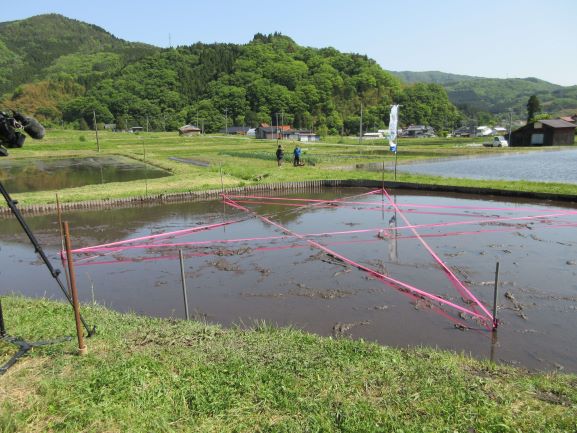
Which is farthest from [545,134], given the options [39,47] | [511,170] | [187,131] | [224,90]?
[39,47]

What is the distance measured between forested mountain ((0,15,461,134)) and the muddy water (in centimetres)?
8581

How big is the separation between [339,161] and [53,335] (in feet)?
93.4

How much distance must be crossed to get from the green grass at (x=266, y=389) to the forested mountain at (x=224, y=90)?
9469 centimetres

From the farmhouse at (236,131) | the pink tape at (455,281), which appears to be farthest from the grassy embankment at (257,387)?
the farmhouse at (236,131)

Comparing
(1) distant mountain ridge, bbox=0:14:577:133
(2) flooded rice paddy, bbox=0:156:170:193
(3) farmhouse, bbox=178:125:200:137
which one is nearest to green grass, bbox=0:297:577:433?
(2) flooded rice paddy, bbox=0:156:170:193

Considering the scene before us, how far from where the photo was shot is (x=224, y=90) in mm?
107000

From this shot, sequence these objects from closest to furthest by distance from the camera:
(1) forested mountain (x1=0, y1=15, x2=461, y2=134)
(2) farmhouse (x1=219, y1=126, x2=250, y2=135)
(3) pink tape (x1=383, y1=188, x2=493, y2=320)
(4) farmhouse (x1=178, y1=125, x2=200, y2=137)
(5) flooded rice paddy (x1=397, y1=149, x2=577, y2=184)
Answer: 1. (3) pink tape (x1=383, y1=188, x2=493, y2=320)
2. (5) flooded rice paddy (x1=397, y1=149, x2=577, y2=184)
3. (4) farmhouse (x1=178, y1=125, x2=200, y2=137)
4. (2) farmhouse (x1=219, y1=126, x2=250, y2=135)
5. (1) forested mountain (x1=0, y1=15, x2=461, y2=134)

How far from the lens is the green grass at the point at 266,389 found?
361 centimetres

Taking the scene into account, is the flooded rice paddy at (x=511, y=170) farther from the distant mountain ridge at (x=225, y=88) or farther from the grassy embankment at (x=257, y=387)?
the distant mountain ridge at (x=225, y=88)

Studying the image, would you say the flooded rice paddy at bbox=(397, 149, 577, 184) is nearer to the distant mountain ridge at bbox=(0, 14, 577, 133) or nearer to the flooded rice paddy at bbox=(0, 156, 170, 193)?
the flooded rice paddy at bbox=(0, 156, 170, 193)

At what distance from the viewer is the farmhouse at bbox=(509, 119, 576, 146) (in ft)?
167

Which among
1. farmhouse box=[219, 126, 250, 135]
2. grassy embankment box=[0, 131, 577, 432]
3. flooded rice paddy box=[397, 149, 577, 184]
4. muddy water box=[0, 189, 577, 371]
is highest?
farmhouse box=[219, 126, 250, 135]

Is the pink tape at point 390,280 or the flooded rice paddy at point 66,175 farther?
the flooded rice paddy at point 66,175

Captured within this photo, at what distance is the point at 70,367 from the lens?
4480 mm
